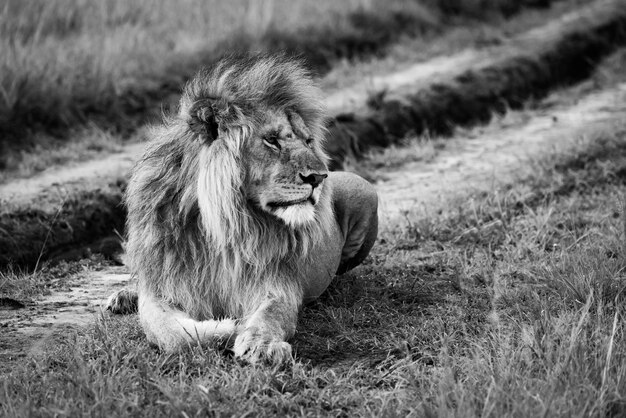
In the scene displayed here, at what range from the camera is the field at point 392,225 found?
3.12m

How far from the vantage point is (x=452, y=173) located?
22.1ft

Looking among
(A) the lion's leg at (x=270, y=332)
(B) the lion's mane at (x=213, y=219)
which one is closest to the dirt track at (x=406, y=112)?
(B) the lion's mane at (x=213, y=219)

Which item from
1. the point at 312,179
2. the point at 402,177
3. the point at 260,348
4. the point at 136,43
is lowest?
the point at 402,177

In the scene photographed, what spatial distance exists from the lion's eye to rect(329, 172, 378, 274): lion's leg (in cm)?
84

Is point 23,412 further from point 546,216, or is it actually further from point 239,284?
point 546,216

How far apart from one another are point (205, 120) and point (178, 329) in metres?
0.91

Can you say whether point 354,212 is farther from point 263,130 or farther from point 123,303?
point 123,303

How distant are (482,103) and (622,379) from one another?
19.7ft

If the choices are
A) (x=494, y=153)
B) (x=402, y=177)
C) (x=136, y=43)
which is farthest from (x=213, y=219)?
(x=136, y=43)

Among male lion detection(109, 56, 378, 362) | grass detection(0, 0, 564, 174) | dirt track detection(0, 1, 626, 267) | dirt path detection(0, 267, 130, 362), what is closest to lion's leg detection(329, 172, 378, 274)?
male lion detection(109, 56, 378, 362)

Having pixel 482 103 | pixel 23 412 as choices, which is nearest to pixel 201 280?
pixel 23 412

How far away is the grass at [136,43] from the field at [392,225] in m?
0.03

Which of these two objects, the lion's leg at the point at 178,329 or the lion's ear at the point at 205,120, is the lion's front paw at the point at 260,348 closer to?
the lion's leg at the point at 178,329

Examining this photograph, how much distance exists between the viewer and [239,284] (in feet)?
Result: 12.2
